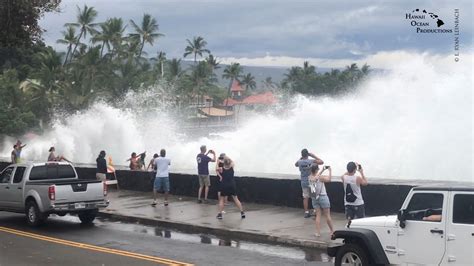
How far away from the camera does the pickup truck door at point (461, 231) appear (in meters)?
6.68

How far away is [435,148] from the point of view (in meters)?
21.8

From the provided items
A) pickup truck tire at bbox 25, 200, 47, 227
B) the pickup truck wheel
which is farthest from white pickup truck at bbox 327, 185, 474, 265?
pickup truck tire at bbox 25, 200, 47, 227

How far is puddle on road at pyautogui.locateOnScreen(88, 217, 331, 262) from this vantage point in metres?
10.6

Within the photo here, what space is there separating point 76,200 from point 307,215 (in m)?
5.64

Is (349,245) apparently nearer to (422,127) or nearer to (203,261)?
(203,261)

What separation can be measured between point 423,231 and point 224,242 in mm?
5761

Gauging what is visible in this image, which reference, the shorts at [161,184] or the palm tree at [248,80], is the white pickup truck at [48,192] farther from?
the palm tree at [248,80]

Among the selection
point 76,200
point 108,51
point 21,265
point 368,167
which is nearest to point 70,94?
point 108,51

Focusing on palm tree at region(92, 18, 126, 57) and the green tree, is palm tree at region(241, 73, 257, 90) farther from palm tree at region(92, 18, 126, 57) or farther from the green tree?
palm tree at region(92, 18, 126, 57)

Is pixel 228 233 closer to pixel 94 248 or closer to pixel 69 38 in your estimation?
pixel 94 248

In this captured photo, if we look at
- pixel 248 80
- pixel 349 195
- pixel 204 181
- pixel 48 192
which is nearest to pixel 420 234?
pixel 349 195

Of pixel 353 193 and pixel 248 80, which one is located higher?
pixel 248 80

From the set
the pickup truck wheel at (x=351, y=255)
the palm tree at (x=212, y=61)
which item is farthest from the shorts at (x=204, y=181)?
the palm tree at (x=212, y=61)

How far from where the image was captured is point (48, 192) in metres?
14.3
